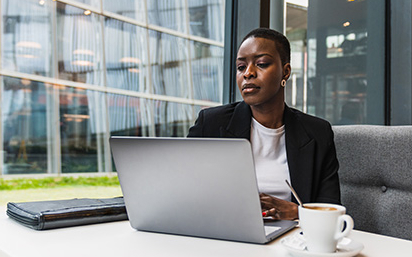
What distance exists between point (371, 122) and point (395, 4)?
773 mm

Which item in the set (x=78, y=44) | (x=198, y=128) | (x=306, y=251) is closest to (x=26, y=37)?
(x=78, y=44)

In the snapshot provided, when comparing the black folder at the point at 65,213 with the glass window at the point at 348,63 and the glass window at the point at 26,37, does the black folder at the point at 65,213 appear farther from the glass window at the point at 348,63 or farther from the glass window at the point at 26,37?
the glass window at the point at 348,63

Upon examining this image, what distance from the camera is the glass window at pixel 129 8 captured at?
2755 mm

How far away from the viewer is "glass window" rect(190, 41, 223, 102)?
2941mm

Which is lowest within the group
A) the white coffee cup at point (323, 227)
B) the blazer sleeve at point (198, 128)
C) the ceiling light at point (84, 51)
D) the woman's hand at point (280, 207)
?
the woman's hand at point (280, 207)

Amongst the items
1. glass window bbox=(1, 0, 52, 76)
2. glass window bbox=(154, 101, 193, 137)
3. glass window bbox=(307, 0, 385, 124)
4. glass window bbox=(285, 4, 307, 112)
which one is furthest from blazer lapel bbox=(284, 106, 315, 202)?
glass window bbox=(1, 0, 52, 76)

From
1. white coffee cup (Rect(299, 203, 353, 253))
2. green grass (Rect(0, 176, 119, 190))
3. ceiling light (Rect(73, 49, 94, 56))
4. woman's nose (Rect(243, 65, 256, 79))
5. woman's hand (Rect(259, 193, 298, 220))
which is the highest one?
ceiling light (Rect(73, 49, 94, 56))

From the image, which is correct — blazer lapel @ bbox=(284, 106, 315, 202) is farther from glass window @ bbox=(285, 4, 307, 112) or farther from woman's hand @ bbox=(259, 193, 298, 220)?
glass window @ bbox=(285, 4, 307, 112)

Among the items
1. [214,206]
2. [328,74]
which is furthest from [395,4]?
[214,206]

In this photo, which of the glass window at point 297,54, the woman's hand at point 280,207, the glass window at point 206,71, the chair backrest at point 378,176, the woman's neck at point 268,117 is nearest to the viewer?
the woman's hand at point 280,207

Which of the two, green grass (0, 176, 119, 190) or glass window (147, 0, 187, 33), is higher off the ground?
glass window (147, 0, 187, 33)

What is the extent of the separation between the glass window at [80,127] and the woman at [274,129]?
4.32 ft

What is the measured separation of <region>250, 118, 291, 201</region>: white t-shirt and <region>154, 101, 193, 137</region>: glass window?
1418 mm

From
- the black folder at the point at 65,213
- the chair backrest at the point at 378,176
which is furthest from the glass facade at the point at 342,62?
the black folder at the point at 65,213
